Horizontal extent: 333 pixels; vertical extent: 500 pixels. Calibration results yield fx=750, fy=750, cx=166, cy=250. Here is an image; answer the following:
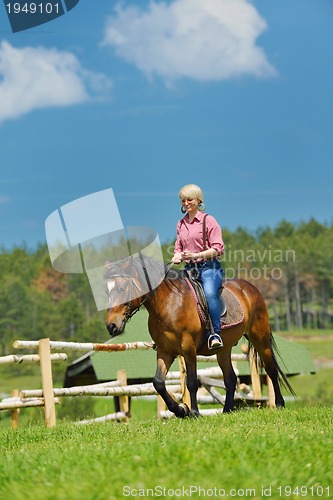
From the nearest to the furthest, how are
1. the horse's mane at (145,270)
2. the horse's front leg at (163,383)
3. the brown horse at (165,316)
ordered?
the brown horse at (165,316) < the horse's mane at (145,270) < the horse's front leg at (163,383)

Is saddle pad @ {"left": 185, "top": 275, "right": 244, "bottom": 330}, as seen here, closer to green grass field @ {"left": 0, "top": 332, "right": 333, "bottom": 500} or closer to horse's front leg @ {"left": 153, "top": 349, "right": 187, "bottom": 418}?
horse's front leg @ {"left": 153, "top": 349, "right": 187, "bottom": 418}

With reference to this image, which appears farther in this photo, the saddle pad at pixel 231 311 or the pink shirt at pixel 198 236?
the saddle pad at pixel 231 311

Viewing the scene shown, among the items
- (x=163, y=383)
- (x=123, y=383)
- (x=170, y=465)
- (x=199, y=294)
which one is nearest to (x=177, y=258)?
(x=199, y=294)

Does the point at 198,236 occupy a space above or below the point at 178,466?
above

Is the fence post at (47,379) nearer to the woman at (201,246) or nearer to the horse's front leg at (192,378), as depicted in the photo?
the horse's front leg at (192,378)

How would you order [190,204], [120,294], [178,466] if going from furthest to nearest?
1. [190,204]
2. [120,294]
3. [178,466]

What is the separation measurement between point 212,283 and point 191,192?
1.25 m

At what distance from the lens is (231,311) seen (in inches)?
417

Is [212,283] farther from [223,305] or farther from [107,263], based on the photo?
[107,263]

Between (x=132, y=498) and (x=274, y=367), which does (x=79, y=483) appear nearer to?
(x=132, y=498)

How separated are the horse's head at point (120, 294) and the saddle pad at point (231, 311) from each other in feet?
5.28

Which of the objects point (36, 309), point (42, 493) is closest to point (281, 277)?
point (36, 309)

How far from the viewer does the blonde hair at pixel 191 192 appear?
1005cm

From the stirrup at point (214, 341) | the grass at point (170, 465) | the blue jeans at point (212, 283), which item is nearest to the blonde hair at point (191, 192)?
the blue jeans at point (212, 283)
